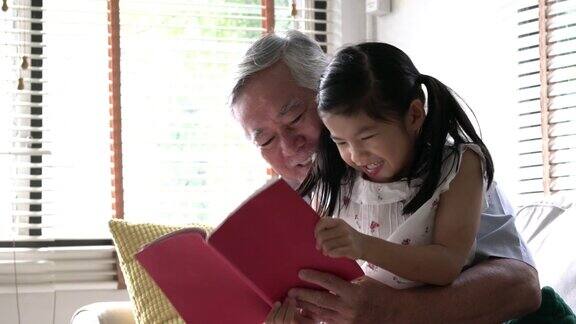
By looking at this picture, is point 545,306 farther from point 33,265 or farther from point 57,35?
point 57,35

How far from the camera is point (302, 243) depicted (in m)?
1.41

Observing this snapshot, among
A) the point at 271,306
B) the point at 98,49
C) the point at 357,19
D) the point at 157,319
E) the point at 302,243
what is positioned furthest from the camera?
the point at 357,19

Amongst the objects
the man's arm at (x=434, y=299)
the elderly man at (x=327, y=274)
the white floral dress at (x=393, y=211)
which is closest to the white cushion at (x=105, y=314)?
the elderly man at (x=327, y=274)

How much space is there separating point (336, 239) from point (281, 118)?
0.69 meters

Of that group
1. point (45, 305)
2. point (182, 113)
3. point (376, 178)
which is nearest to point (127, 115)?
point (182, 113)

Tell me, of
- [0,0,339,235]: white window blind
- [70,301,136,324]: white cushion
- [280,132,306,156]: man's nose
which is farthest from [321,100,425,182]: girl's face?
[0,0,339,235]: white window blind

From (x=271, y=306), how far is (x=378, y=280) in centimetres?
19

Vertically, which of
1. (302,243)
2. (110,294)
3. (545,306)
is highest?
(302,243)

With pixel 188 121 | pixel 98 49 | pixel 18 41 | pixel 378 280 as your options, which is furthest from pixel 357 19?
pixel 378 280

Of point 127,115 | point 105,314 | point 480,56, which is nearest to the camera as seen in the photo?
point 105,314

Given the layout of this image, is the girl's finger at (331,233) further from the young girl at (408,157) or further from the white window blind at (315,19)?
the white window blind at (315,19)

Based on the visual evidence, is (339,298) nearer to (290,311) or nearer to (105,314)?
(290,311)

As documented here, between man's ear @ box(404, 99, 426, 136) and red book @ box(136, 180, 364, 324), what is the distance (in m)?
0.29

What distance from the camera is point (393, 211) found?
1.67 metres
